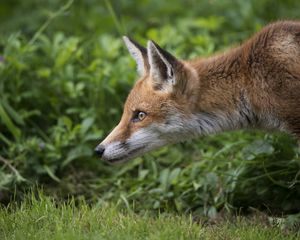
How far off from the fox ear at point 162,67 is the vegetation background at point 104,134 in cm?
138

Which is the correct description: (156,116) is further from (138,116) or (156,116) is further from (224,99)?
(224,99)

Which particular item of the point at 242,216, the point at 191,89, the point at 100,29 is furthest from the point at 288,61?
the point at 100,29

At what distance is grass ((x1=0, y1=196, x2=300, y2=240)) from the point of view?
6324mm

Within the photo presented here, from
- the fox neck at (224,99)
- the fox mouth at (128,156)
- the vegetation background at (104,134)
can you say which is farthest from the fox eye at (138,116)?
the vegetation background at (104,134)

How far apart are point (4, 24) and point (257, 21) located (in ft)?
14.3

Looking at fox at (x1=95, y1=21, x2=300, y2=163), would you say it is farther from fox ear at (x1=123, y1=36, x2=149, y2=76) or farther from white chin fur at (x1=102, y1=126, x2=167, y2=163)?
fox ear at (x1=123, y1=36, x2=149, y2=76)

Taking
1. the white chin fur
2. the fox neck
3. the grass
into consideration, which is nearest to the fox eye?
the white chin fur

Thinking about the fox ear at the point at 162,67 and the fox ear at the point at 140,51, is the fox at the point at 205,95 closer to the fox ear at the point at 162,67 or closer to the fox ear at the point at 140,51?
the fox ear at the point at 162,67

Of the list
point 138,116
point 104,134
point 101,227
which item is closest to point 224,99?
point 138,116

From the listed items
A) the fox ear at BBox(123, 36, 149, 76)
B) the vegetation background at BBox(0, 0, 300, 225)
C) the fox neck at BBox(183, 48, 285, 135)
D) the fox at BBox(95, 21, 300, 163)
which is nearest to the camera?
the fox at BBox(95, 21, 300, 163)

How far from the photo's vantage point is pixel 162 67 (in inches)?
292

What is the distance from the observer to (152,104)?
752cm

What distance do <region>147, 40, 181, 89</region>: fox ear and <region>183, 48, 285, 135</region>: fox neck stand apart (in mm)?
225

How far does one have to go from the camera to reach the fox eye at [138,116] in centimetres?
753
